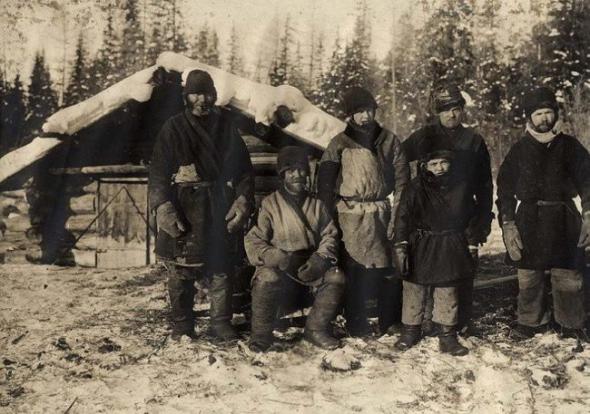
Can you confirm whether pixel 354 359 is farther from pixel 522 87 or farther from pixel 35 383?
pixel 522 87

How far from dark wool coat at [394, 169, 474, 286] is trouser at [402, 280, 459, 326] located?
0.08 m

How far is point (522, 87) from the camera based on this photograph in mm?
12406

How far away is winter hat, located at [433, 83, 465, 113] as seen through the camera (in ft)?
13.0

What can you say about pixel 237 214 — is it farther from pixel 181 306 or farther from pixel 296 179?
pixel 181 306

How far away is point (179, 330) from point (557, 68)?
9110 mm

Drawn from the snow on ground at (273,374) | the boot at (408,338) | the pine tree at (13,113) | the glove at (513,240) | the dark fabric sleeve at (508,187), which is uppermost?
Answer: the pine tree at (13,113)

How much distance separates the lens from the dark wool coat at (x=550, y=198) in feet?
13.1

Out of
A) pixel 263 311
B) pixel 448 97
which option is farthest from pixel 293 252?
pixel 448 97

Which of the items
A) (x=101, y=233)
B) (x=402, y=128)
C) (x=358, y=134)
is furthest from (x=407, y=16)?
(x=402, y=128)

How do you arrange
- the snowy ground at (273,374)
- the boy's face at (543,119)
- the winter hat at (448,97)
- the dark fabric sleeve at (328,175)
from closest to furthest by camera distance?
the snowy ground at (273,374)
the boy's face at (543,119)
the winter hat at (448,97)
the dark fabric sleeve at (328,175)

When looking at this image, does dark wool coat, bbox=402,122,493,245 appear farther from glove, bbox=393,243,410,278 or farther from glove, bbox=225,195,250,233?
glove, bbox=225,195,250,233

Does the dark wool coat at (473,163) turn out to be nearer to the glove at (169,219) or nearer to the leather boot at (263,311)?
the leather boot at (263,311)

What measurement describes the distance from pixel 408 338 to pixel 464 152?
4.78 feet

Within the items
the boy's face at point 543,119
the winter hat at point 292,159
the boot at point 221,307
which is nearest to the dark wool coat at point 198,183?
the boot at point 221,307
